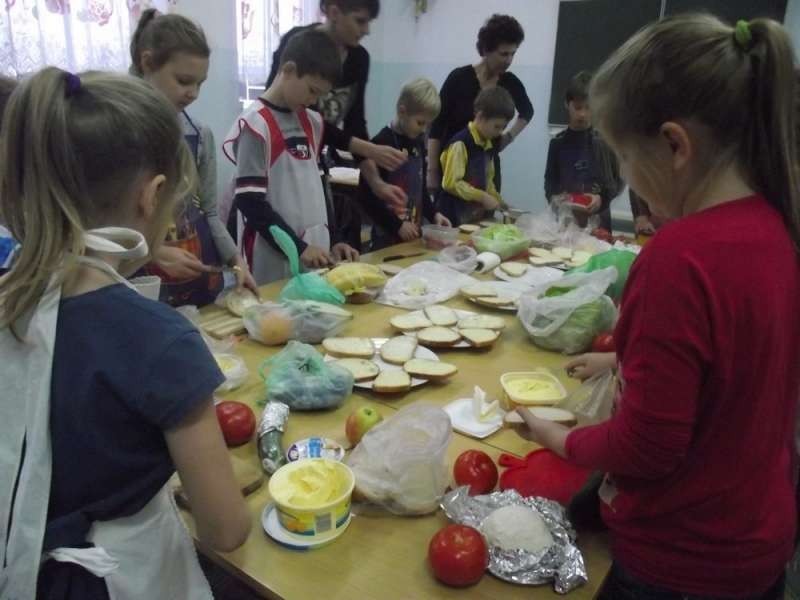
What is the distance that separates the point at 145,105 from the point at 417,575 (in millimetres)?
736

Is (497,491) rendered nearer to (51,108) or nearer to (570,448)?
(570,448)

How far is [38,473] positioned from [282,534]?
0.36 metres

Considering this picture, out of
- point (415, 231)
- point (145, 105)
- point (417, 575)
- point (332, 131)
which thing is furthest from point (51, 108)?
point (415, 231)

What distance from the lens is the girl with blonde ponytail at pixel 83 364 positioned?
2.38ft

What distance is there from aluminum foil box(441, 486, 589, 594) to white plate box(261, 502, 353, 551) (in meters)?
0.18

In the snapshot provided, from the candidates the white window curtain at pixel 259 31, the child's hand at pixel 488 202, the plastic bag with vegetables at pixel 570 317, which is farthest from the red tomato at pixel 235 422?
the white window curtain at pixel 259 31

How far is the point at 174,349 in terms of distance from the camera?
0.74 metres

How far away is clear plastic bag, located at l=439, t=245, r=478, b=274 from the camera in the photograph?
2324 millimetres

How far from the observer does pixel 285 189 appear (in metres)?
2.18

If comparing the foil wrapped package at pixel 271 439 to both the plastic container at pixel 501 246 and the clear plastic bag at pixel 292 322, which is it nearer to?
the clear plastic bag at pixel 292 322

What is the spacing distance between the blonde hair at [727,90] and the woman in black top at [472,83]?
8.42 ft

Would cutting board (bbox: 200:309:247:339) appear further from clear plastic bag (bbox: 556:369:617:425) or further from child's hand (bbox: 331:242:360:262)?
clear plastic bag (bbox: 556:369:617:425)

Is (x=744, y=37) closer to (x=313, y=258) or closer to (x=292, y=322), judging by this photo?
(x=292, y=322)

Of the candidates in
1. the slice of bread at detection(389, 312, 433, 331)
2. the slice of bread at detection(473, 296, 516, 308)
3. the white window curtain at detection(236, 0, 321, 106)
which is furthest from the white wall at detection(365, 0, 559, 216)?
the slice of bread at detection(389, 312, 433, 331)
